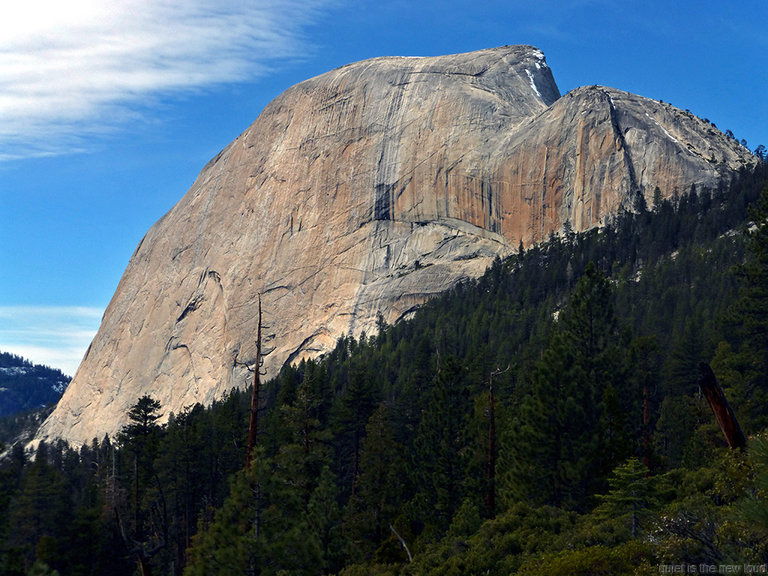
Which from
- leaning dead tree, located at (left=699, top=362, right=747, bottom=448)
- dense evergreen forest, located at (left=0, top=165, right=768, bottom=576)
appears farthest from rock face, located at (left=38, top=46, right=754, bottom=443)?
leaning dead tree, located at (left=699, top=362, right=747, bottom=448)

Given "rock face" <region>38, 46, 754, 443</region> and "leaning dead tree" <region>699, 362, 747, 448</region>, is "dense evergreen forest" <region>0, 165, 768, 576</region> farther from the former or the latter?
"rock face" <region>38, 46, 754, 443</region>

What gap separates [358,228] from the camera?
413 ft

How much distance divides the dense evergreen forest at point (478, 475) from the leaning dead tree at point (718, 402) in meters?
1.09

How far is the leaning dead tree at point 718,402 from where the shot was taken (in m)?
11.6

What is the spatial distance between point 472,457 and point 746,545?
23510 millimetres

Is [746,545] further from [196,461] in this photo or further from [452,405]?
[196,461]

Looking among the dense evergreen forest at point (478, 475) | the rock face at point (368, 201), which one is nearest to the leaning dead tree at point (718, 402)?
the dense evergreen forest at point (478, 475)

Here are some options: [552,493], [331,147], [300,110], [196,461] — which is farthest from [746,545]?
[300,110]

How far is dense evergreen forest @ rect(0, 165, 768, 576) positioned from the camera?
18734 millimetres

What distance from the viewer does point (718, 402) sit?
11.8 m

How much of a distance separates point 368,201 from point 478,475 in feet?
311

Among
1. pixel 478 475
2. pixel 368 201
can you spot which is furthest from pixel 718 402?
pixel 368 201

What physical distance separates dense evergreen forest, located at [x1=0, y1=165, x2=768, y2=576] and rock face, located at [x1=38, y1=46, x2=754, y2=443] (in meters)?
50.8

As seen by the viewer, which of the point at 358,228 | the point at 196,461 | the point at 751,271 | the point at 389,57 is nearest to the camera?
the point at 751,271
